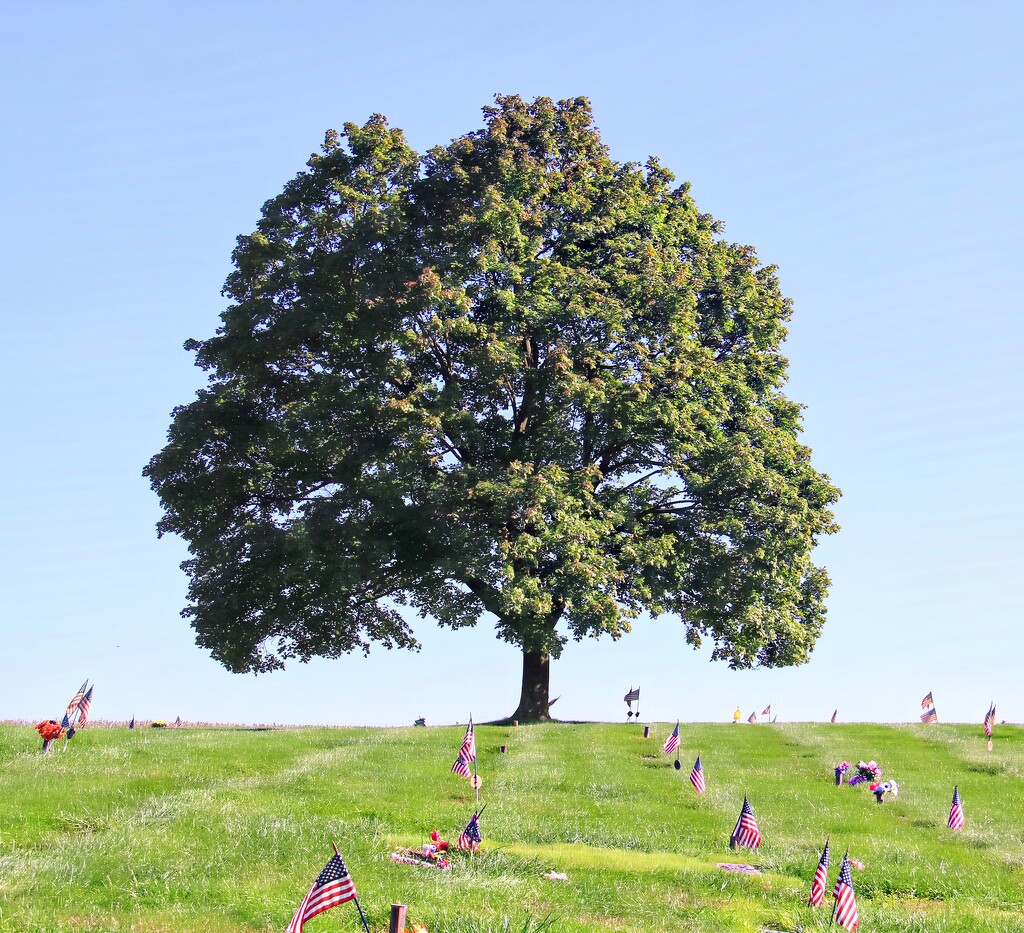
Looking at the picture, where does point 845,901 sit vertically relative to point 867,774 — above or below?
below

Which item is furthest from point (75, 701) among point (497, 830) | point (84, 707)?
point (497, 830)

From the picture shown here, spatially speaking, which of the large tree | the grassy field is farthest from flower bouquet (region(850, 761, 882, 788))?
the large tree

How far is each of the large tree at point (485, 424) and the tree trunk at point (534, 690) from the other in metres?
0.09

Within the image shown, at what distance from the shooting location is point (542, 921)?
13.2 meters

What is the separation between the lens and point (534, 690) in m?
38.7

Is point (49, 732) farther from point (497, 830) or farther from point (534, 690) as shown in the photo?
point (534, 690)

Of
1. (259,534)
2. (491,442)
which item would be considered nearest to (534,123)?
(491,442)

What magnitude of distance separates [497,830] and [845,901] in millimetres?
8029

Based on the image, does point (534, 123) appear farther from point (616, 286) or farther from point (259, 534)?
point (259, 534)

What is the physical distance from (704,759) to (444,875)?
57.3ft

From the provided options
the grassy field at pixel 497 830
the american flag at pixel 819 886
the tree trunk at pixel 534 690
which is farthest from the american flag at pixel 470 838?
the tree trunk at pixel 534 690

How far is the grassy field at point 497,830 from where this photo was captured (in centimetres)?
1448

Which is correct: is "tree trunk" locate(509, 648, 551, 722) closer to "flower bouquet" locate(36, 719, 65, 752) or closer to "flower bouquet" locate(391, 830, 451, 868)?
"flower bouquet" locate(36, 719, 65, 752)

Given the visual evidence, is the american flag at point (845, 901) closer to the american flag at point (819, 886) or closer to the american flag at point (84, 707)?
the american flag at point (819, 886)
